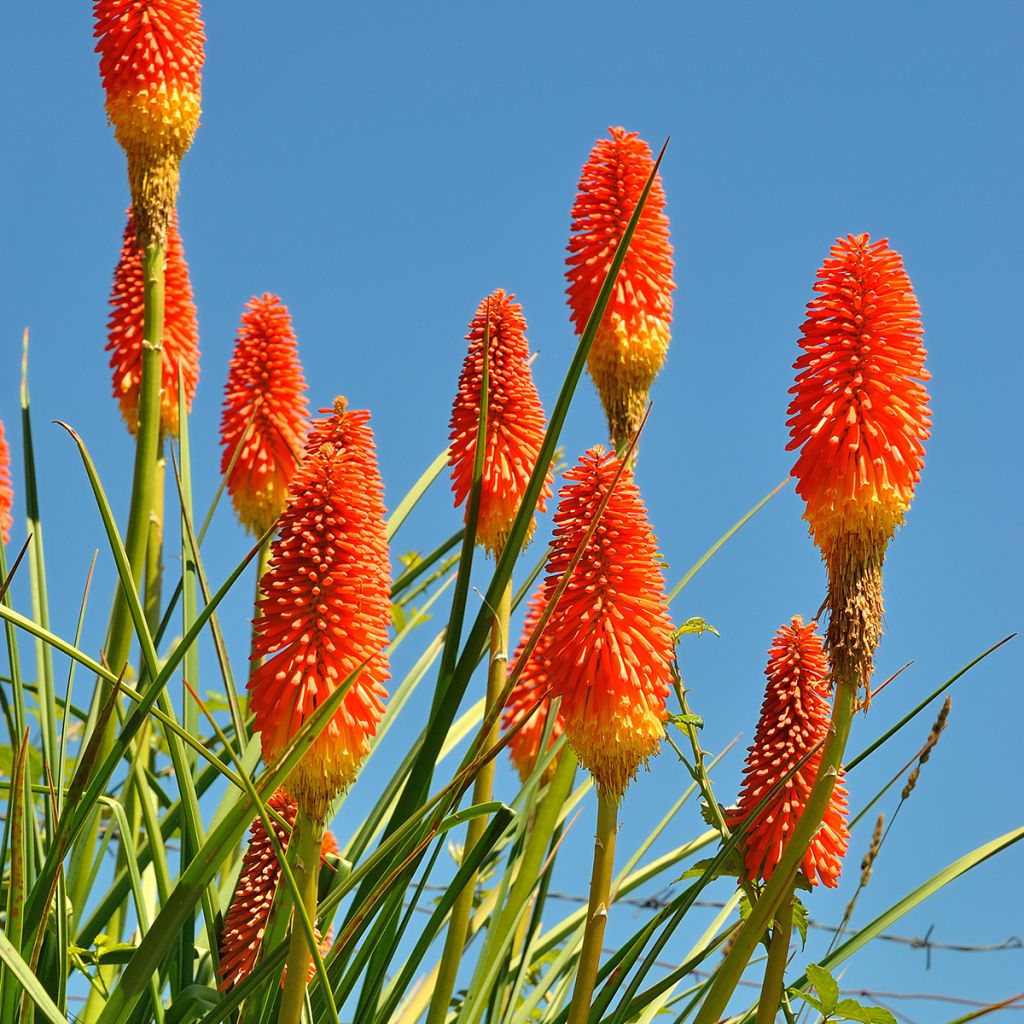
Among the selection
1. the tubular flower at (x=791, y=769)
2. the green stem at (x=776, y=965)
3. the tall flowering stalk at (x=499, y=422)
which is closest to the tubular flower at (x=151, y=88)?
the tall flowering stalk at (x=499, y=422)

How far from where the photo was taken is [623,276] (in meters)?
4.81

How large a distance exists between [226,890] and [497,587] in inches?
72.0

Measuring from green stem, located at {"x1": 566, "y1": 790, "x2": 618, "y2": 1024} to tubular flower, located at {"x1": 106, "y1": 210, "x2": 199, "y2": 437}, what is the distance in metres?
3.50

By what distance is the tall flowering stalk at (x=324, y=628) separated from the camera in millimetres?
2885

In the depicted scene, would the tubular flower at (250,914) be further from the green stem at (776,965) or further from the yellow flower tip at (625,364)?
the yellow flower tip at (625,364)

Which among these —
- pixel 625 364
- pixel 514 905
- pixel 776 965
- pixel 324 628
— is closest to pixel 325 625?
pixel 324 628

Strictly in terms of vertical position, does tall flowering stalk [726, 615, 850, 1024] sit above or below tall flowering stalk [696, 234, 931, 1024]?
below

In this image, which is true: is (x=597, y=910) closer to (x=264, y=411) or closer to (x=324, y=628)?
(x=324, y=628)

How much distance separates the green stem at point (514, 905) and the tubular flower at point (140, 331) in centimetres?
312

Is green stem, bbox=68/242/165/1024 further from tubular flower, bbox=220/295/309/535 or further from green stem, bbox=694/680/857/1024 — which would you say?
green stem, bbox=694/680/857/1024

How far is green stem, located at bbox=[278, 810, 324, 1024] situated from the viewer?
271 centimetres

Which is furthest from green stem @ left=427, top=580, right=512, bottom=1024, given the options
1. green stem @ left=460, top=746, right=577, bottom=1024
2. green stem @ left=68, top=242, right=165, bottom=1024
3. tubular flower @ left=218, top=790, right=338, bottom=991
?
green stem @ left=68, top=242, right=165, bottom=1024

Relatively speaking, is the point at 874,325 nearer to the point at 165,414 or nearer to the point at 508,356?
the point at 508,356

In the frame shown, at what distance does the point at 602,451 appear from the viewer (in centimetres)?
349
